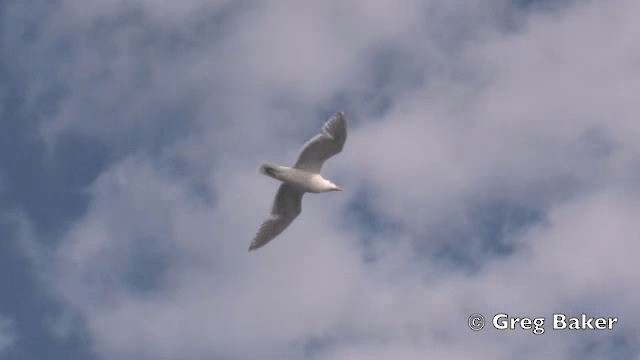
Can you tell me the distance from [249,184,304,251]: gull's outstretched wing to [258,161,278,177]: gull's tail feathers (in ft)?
9.24

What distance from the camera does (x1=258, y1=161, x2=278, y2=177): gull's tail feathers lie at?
36.5 metres

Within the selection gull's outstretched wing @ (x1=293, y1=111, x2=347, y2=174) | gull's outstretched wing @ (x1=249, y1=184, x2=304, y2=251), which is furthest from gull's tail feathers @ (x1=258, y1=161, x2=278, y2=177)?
gull's outstretched wing @ (x1=249, y1=184, x2=304, y2=251)

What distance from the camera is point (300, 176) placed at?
37000 mm

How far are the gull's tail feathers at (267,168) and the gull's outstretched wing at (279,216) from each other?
9.24ft

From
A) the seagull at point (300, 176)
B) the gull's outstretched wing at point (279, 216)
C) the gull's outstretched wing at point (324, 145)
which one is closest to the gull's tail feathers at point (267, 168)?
the seagull at point (300, 176)

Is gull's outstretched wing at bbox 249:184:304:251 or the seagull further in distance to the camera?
gull's outstretched wing at bbox 249:184:304:251

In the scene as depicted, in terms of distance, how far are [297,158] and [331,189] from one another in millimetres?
2783

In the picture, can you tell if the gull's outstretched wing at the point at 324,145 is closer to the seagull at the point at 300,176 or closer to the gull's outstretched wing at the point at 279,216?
the seagull at the point at 300,176

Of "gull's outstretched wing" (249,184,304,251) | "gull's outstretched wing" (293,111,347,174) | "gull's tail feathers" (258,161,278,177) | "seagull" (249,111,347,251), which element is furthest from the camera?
"gull's outstretched wing" (249,184,304,251)

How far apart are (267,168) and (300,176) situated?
60.1 inches

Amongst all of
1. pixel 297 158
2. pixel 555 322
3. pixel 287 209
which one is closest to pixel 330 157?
pixel 297 158

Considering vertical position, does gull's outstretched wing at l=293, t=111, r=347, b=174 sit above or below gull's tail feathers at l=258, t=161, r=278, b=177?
above

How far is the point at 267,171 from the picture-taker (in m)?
36.7

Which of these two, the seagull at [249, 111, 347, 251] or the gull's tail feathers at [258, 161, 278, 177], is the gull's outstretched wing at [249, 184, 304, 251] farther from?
the gull's tail feathers at [258, 161, 278, 177]
